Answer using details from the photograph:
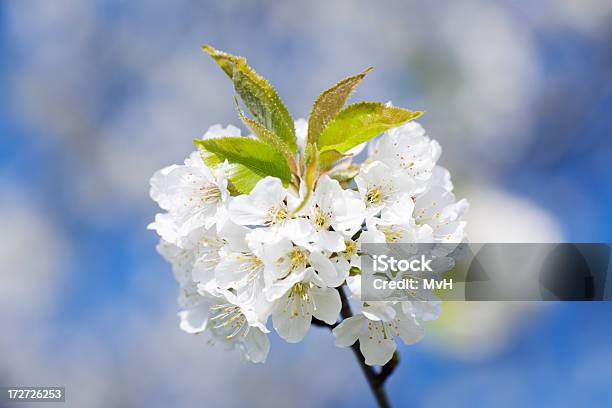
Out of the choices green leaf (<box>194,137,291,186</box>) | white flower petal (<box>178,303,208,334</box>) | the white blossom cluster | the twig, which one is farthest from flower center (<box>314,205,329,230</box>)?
white flower petal (<box>178,303,208,334</box>)

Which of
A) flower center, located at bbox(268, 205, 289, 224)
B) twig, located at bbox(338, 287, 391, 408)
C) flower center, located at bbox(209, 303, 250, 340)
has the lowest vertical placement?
twig, located at bbox(338, 287, 391, 408)

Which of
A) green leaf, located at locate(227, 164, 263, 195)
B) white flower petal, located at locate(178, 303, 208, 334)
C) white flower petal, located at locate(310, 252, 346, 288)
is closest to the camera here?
white flower petal, located at locate(310, 252, 346, 288)

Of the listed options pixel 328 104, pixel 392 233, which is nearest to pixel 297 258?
pixel 392 233

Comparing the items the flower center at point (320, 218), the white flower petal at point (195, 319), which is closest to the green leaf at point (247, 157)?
the flower center at point (320, 218)

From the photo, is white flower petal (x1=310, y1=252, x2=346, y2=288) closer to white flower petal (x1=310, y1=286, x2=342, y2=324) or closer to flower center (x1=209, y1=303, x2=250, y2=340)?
white flower petal (x1=310, y1=286, x2=342, y2=324)

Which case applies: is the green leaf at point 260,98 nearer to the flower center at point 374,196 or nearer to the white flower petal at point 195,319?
the flower center at point 374,196

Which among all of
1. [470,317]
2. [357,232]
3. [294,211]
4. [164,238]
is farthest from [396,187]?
[470,317]

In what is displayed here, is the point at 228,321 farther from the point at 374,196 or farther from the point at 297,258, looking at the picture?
the point at 374,196

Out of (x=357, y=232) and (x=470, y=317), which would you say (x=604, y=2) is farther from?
(x=357, y=232)
